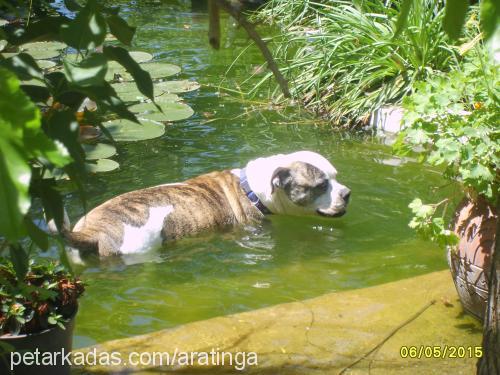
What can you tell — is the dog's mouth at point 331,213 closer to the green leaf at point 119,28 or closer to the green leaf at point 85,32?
the green leaf at point 119,28

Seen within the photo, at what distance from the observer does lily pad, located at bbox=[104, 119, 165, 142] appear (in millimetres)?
7383

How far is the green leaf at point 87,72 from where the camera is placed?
58.3 inches

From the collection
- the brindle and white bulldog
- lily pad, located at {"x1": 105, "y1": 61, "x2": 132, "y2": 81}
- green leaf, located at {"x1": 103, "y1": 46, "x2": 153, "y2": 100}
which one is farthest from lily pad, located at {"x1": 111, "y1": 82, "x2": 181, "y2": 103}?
Result: green leaf, located at {"x1": 103, "y1": 46, "x2": 153, "y2": 100}

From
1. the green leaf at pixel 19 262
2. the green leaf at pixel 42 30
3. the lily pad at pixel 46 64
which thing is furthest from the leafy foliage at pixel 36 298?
the lily pad at pixel 46 64

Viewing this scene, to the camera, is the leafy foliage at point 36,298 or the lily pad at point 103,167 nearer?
the leafy foliage at point 36,298

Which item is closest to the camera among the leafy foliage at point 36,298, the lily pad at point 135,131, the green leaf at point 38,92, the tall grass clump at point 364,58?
the green leaf at point 38,92

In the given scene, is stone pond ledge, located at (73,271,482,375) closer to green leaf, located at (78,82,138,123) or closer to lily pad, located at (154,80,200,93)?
green leaf, located at (78,82,138,123)

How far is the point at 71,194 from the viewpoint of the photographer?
6719 mm

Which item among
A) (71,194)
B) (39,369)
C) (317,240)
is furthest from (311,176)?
(39,369)

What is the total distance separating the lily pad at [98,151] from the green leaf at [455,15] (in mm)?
5729

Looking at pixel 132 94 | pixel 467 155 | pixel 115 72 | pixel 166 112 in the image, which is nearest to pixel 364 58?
pixel 166 112

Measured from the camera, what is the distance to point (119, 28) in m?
2.17

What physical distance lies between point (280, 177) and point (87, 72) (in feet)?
15.7

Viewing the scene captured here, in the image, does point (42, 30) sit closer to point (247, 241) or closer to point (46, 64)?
point (247, 241)
